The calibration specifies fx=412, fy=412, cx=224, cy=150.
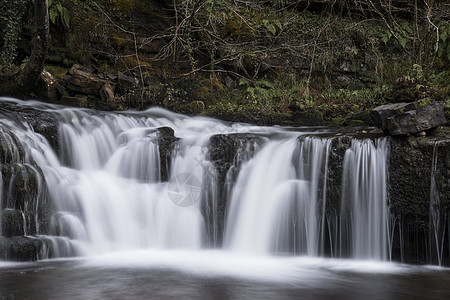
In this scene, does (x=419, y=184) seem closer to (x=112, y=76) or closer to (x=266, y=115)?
(x=266, y=115)

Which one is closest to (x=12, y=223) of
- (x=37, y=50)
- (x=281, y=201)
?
(x=281, y=201)

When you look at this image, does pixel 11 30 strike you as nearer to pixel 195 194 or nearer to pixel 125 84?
pixel 125 84

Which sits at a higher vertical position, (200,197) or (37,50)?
(37,50)

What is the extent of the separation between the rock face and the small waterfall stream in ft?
1.08

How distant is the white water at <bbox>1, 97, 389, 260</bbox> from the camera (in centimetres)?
Answer: 596

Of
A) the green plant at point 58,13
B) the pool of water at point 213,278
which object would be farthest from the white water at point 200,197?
the green plant at point 58,13

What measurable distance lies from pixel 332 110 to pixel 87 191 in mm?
6815

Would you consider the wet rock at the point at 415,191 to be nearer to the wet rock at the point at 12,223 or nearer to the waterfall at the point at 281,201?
the waterfall at the point at 281,201

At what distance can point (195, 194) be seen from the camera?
671 cm

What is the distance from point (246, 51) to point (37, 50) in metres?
5.50

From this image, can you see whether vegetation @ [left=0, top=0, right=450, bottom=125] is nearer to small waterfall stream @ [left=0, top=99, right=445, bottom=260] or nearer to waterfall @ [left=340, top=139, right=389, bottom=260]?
small waterfall stream @ [left=0, top=99, right=445, bottom=260]

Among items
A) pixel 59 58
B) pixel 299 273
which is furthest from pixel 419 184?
pixel 59 58

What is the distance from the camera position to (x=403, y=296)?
3.95 meters

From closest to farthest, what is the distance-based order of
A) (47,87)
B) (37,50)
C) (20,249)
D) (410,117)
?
(20,249), (410,117), (37,50), (47,87)
